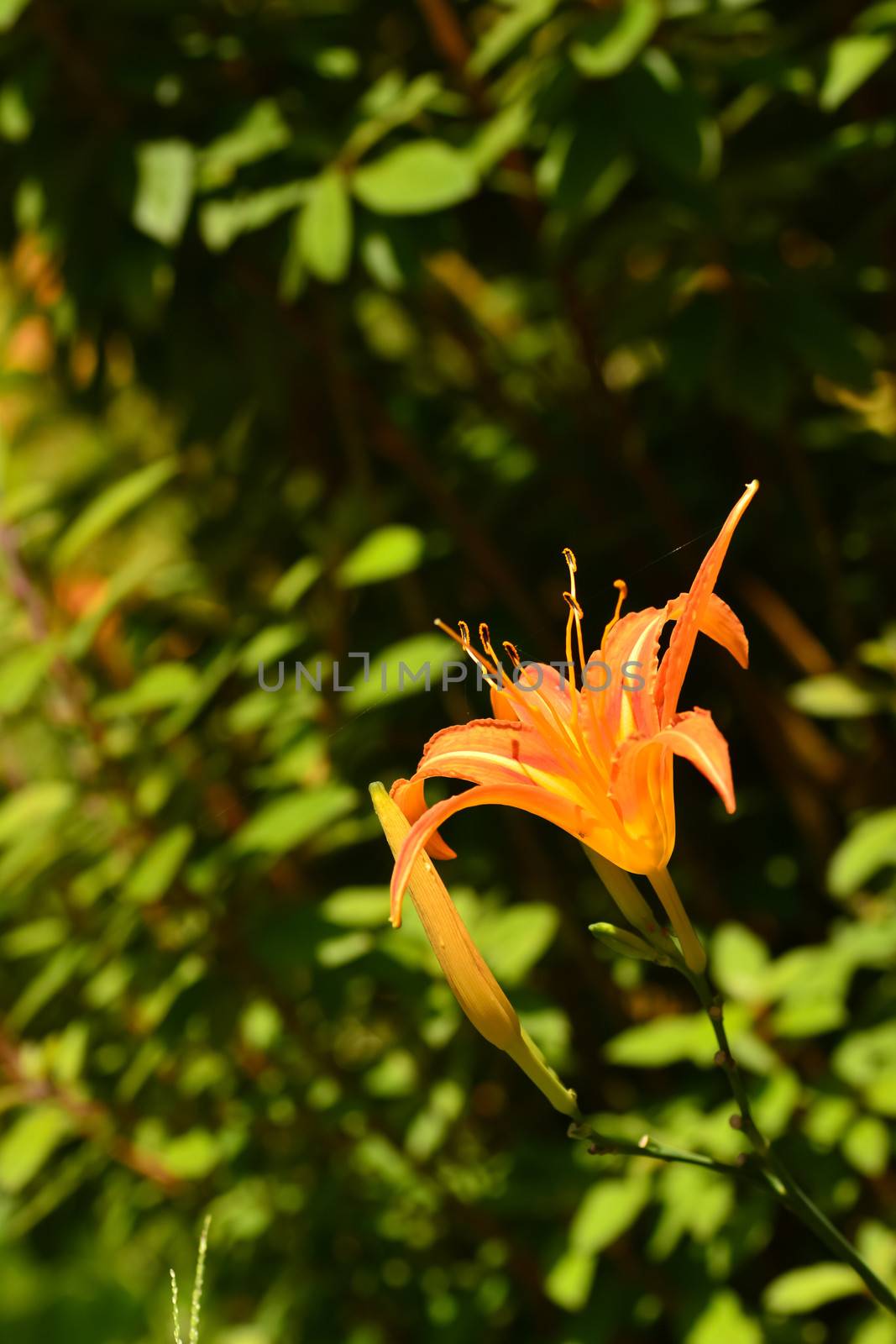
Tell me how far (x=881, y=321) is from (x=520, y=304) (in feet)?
1.84

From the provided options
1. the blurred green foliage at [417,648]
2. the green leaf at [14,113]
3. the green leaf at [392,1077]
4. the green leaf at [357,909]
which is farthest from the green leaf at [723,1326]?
the green leaf at [14,113]

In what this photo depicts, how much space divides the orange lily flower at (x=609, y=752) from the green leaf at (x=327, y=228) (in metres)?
0.72

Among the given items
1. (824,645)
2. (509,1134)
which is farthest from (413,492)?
(509,1134)

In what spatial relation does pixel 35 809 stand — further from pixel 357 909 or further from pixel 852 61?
pixel 852 61

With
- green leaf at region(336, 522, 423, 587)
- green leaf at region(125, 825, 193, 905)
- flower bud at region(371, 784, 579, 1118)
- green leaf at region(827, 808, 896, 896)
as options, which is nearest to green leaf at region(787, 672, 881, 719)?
green leaf at region(827, 808, 896, 896)

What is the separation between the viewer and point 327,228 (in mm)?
1349

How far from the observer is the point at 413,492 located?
5.87 ft

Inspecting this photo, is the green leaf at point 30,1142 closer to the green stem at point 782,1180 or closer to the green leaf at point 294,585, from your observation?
the green leaf at point 294,585

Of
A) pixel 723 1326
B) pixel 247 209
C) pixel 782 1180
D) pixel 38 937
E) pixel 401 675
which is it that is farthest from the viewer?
pixel 38 937

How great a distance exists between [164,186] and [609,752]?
0.99 metres

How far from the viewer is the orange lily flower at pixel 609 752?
0.62 meters

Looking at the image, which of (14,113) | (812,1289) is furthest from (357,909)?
(14,113)

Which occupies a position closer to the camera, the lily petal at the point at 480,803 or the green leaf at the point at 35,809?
the lily petal at the point at 480,803

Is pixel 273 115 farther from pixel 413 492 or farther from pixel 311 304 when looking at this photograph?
pixel 413 492
